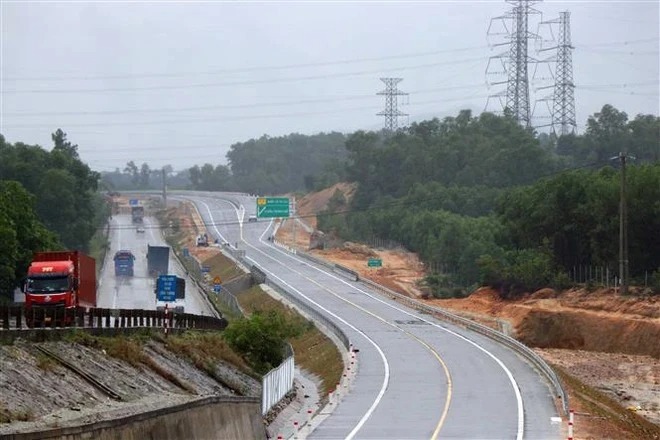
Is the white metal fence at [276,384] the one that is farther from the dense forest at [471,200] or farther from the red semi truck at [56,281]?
the dense forest at [471,200]

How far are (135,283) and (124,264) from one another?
6157mm

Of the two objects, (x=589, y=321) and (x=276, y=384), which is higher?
(x=276, y=384)

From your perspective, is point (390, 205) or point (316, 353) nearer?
point (316, 353)

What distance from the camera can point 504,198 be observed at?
3984 inches

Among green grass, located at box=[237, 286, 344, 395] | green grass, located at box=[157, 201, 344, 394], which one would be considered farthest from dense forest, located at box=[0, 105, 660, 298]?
green grass, located at box=[237, 286, 344, 395]

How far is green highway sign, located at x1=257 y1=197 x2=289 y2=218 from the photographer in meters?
123

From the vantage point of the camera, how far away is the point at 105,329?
39312mm

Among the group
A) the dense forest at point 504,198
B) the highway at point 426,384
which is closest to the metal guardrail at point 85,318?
the highway at point 426,384

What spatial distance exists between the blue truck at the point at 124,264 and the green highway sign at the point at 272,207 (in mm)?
18588

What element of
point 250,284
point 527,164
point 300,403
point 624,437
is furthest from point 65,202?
point 624,437

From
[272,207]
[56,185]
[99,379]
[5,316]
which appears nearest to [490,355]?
[99,379]

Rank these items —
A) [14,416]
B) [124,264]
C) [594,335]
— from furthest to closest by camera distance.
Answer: [124,264], [594,335], [14,416]

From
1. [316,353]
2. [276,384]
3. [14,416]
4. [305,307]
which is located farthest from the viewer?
[305,307]

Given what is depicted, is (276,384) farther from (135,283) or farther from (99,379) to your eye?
(135,283)
